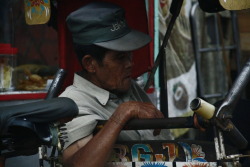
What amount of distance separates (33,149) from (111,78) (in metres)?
0.95

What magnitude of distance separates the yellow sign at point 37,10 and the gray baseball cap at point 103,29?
15cm

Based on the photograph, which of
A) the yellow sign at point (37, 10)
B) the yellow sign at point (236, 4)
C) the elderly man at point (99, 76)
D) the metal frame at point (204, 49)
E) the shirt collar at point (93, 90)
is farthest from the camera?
the metal frame at point (204, 49)

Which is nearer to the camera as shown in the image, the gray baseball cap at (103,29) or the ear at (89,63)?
the gray baseball cap at (103,29)

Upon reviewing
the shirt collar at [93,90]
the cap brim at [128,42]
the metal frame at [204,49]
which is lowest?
the metal frame at [204,49]

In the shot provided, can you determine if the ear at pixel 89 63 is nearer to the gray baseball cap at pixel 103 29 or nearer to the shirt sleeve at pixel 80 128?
the gray baseball cap at pixel 103 29

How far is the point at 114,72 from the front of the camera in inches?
122

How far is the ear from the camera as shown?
→ 3100 millimetres

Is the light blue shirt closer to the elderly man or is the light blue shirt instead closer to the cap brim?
the elderly man

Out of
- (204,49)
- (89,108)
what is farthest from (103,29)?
(204,49)

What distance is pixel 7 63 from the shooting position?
4758 millimetres

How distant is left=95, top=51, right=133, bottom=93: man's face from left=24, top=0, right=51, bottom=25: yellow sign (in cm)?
40

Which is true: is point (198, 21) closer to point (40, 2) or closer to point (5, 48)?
point (5, 48)

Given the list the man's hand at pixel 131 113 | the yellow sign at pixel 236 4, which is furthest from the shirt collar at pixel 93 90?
the yellow sign at pixel 236 4

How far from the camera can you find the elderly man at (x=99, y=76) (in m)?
2.75
